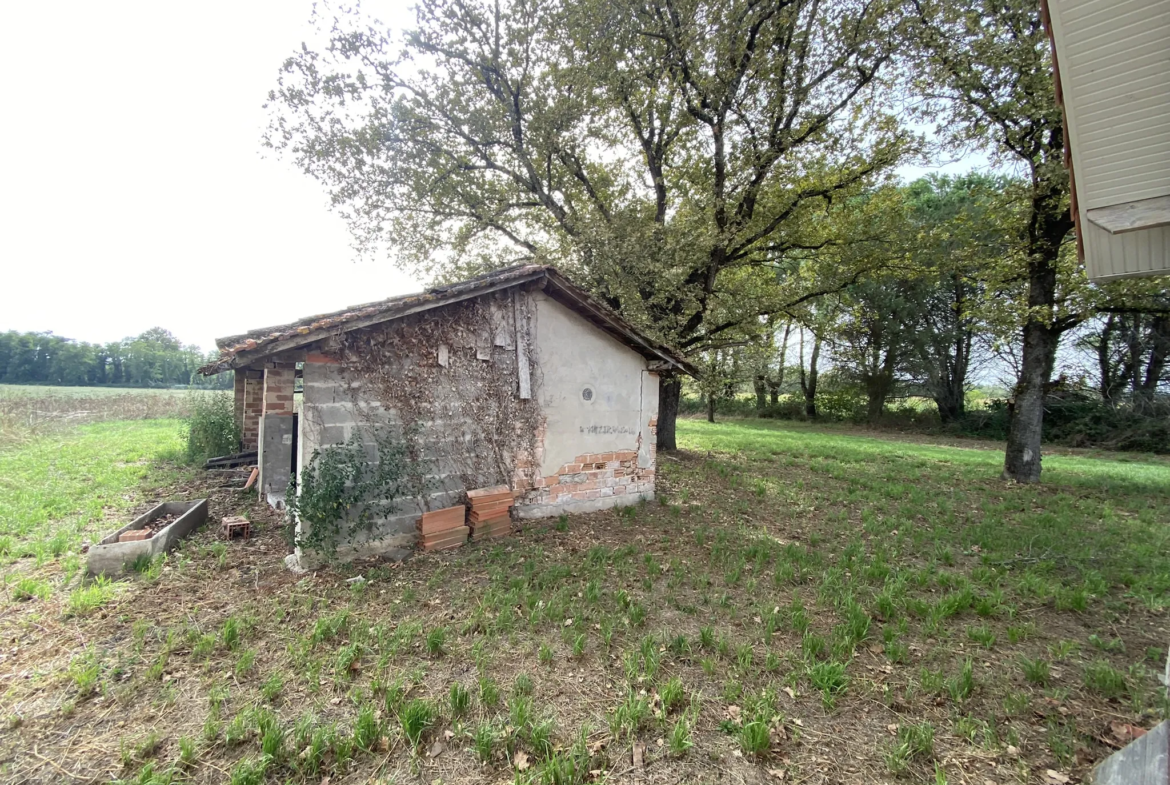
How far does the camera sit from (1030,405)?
386 inches

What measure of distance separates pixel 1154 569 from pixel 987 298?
7667mm

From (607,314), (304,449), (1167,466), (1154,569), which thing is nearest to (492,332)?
(607,314)

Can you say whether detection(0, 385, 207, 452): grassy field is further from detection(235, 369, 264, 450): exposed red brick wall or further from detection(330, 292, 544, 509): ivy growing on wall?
detection(330, 292, 544, 509): ivy growing on wall

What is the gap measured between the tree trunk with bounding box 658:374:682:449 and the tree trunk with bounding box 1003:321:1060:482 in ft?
25.0

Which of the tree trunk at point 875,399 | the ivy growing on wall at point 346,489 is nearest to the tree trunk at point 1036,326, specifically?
the ivy growing on wall at point 346,489

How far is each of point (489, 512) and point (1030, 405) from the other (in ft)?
39.0

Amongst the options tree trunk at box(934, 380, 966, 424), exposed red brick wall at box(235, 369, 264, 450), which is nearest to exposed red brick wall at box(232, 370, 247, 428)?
exposed red brick wall at box(235, 369, 264, 450)

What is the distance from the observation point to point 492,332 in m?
6.23

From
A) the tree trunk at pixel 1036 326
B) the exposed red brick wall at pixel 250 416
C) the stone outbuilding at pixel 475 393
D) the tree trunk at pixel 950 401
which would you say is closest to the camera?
the stone outbuilding at pixel 475 393

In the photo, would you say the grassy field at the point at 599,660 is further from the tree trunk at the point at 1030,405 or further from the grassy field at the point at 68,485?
the tree trunk at the point at 1030,405

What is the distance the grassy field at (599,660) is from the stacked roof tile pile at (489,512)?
1.24 feet

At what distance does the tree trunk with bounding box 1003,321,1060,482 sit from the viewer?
9.66m

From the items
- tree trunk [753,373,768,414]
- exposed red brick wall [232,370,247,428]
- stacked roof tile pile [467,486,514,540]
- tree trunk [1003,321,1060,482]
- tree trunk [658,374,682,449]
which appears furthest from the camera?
tree trunk [753,373,768,414]

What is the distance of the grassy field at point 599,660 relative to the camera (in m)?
2.51
